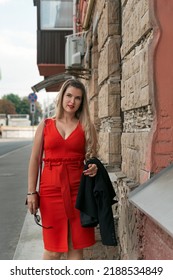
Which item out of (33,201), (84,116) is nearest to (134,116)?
(84,116)

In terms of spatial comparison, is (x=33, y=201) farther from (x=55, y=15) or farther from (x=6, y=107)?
(x=6, y=107)

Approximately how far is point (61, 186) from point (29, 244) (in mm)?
2370

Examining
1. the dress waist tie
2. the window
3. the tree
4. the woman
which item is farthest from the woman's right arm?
the tree

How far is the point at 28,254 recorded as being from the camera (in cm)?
462

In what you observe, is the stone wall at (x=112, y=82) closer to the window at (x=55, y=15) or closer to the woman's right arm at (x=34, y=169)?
the woman's right arm at (x=34, y=169)

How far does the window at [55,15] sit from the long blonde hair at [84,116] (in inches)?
493

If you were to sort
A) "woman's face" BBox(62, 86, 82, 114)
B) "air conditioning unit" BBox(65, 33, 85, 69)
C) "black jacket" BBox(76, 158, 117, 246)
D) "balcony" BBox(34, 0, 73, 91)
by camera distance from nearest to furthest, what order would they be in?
1. "black jacket" BBox(76, 158, 117, 246)
2. "woman's face" BBox(62, 86, 82, 114)
3. "air conditioning unit" BBox(65, 33, 85, 69)
4. "balcony" BBox(34, 0, 73, 91)

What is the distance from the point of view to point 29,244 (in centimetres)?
507

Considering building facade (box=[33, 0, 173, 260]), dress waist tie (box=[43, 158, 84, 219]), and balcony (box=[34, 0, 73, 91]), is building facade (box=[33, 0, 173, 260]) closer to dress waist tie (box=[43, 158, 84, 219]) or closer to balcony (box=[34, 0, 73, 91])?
dress waist tie (box=[43, 158, 84, 219])

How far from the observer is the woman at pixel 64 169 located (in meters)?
2.94

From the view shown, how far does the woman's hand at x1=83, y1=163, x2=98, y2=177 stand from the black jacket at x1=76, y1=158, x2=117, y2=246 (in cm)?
3

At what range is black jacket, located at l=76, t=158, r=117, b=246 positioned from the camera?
2842 millimetres

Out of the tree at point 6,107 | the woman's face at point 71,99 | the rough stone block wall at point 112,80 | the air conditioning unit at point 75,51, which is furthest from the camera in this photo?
the tree at point 6,107

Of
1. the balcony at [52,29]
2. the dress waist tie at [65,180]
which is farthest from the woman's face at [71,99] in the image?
the balcony at [52,29]
